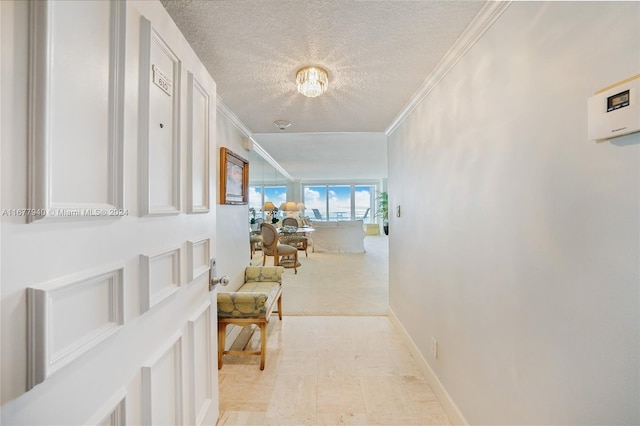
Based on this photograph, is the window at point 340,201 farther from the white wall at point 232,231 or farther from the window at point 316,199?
the white wall at point 232,231

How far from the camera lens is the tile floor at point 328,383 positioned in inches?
64.7

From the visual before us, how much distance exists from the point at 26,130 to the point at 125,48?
0.41m

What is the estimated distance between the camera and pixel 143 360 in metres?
0.85

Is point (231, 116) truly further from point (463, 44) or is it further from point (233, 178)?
point (463, 44)

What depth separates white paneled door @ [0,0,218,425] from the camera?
0.49m

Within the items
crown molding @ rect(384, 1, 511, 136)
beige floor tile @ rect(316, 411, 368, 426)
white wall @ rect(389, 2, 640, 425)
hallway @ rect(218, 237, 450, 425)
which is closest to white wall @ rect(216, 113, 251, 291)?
hallway @ rect(218, 237, 450, 425)

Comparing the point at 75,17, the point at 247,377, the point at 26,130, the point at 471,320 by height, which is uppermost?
the point at 75,17

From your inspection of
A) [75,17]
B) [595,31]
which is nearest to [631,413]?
[595,31]

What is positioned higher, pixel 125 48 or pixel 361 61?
pixel 361 61

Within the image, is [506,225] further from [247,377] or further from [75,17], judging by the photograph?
[247,377]

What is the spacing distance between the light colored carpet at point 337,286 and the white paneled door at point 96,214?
2.31 m

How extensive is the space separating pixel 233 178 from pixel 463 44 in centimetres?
204

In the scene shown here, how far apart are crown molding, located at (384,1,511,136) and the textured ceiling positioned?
3 cm

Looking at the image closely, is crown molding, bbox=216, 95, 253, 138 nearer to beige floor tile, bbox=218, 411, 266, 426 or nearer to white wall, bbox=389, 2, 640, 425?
white wall, bbox=389, 2, 640, 425
